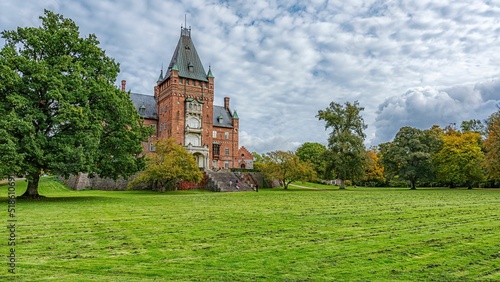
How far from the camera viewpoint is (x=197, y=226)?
1181 cm

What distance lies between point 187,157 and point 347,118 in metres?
26.3

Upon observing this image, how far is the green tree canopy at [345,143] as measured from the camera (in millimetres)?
51906

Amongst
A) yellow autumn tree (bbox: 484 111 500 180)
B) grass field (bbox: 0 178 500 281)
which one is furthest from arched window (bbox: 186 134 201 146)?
grass field (bbox: 0 178 500 281)

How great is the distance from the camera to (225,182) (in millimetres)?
49375

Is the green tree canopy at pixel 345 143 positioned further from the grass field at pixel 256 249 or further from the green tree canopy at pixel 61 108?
the grass field at pixel 256 249

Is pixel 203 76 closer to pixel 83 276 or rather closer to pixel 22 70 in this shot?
pixel 22 70

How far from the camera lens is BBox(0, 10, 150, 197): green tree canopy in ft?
72.2

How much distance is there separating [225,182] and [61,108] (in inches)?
1128

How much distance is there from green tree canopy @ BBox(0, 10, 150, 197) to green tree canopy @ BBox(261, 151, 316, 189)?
2626 cm

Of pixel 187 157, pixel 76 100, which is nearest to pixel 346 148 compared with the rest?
pixel 187 157

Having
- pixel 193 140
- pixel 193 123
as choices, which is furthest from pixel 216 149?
pixel 193 123

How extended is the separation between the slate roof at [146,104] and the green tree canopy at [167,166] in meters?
21.1

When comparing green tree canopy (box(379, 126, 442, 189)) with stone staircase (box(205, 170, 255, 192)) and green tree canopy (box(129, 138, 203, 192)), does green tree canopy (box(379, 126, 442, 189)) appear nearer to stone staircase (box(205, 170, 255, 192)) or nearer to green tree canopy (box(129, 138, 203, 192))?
stone staircase (box(205, 170, 255, 192))

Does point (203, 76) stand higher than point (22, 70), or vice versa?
point (203, 76)
